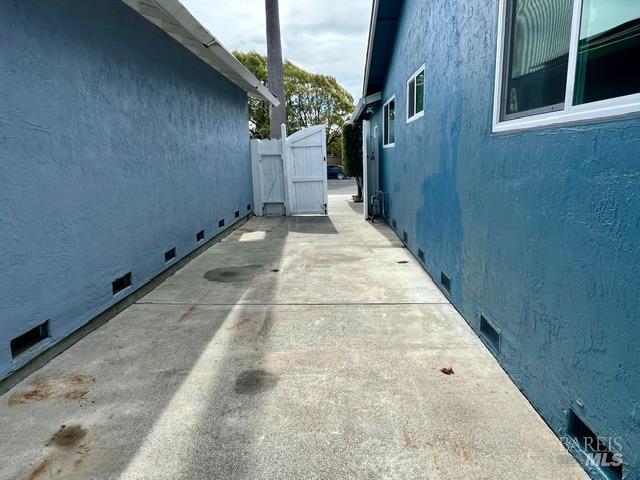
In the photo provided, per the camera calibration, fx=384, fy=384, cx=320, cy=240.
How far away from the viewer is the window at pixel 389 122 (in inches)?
307

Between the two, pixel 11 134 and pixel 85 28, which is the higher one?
pixel 85 28

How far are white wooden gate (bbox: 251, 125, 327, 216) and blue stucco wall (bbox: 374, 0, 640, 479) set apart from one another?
6.24 metres

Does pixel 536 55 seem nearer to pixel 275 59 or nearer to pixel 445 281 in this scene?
pixel 445 281

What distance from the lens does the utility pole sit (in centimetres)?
1368

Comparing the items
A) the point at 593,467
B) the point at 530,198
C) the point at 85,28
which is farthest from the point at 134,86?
the point at 593,467

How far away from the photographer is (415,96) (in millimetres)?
5734

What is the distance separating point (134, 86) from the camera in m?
4.42

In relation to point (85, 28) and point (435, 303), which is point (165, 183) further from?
point (435, 303)

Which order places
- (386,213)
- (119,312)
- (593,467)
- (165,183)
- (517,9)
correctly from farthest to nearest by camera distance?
(386,213)
(165,183)
(119,312)
(517,9)
(593,467)

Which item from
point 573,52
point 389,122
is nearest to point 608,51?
point 573,52

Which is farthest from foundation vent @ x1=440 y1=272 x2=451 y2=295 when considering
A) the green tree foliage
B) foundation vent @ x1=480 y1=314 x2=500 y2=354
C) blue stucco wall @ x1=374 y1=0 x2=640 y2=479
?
the green tree foliage

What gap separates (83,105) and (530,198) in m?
3.72

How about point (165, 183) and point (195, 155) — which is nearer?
point (165, 183)

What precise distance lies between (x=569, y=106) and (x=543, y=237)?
68 cm
